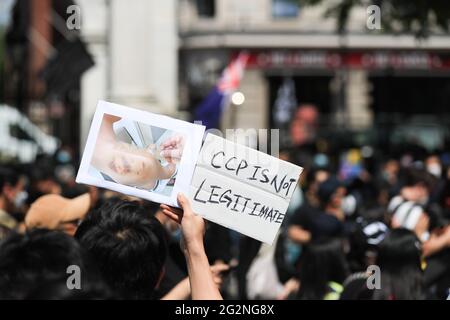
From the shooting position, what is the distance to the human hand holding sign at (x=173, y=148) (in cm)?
369

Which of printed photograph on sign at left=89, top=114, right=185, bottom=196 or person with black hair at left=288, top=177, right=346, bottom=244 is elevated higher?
printed photograph on sign at left=89, top=114, right=185, bottom=196

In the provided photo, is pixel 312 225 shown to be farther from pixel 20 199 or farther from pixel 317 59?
pixel 317 59

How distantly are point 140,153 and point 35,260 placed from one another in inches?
37.2

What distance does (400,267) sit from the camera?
5.34 meters

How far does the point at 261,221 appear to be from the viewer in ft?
12.2

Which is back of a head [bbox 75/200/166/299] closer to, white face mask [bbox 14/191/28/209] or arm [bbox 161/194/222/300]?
arm [bbox 161/194/222/300]

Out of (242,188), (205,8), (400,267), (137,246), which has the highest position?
(205,8)

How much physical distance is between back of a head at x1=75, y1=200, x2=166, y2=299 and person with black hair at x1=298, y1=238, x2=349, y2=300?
230 cm

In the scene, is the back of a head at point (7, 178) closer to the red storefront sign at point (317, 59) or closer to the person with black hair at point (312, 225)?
the person with black hair at point (312, 225)

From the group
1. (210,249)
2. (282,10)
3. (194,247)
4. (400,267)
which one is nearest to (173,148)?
(194,247)

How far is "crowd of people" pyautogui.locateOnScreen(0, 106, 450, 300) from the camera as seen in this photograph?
297cm

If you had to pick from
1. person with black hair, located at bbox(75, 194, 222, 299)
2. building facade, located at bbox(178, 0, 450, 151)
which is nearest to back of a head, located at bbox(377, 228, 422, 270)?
person with black hair, located at bbox(75, 194, 222, 299)

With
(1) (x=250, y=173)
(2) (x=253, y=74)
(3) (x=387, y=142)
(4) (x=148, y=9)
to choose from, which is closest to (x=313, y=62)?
(2) (x=253, y=74)
